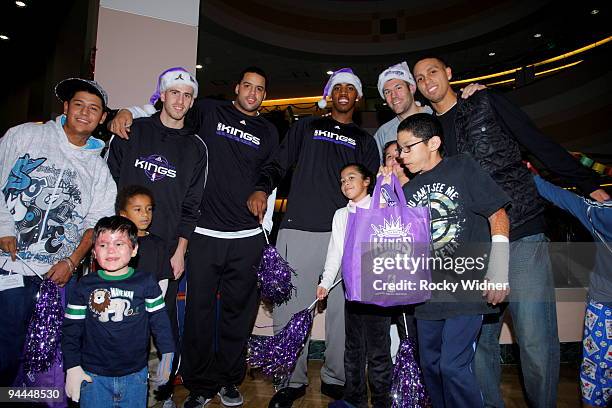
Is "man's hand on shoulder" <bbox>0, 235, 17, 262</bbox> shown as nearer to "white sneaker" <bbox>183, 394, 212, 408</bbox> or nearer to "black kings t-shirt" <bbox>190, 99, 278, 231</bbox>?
"black kings t-shirt" <bbox>190, 99, 278, 231</bbox>

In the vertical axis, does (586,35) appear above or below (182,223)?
above

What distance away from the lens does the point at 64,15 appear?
6.31 meters

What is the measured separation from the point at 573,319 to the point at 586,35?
10.5m

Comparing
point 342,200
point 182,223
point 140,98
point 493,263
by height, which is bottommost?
point 493,263

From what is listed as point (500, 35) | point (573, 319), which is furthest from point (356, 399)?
point (500, 35)

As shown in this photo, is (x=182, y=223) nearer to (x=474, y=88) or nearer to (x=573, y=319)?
(x=474, y=88)

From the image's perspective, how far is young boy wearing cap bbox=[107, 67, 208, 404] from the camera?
94.3 inches

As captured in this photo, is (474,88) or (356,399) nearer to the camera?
(474,88)

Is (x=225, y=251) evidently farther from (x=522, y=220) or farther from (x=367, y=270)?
(x=522, y=220)

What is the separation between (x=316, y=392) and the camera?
2930mm

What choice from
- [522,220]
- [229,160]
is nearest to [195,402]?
[229,160]

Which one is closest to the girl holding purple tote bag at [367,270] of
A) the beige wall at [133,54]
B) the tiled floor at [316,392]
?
the tiled floor at [316,392]

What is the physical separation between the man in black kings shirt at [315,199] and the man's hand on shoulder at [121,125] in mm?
866

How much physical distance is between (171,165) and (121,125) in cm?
37
